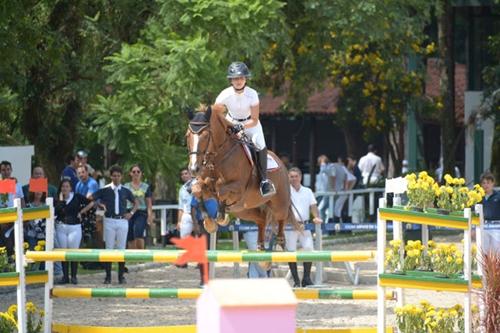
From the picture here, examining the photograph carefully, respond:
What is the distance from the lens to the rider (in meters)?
14.5

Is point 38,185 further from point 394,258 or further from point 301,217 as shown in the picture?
→ point 301,217

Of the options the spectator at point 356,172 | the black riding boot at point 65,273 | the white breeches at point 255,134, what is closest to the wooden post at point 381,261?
the white breeches at point 255,134

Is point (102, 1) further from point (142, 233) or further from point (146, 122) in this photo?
point (142, 233)

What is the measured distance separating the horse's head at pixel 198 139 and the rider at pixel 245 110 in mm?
596

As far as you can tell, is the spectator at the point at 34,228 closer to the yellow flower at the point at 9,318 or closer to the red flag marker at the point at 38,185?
the red flag marker at the point at 38,185

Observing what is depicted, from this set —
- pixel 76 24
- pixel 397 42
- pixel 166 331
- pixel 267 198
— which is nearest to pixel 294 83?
pixel 397 42

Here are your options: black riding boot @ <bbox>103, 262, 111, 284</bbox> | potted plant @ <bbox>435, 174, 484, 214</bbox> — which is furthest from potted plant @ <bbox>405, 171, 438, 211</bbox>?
black riding boot @ <bbox>103, 262, 111, 284</bbox>

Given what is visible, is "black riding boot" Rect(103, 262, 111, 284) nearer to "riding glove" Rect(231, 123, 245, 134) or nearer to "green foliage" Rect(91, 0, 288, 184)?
"green foliage" Rect(91, 0, 288, 184)

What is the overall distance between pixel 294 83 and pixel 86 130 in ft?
17.7

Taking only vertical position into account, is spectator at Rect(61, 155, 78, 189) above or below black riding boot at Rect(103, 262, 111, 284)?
above

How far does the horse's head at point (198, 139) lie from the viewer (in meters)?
13.8

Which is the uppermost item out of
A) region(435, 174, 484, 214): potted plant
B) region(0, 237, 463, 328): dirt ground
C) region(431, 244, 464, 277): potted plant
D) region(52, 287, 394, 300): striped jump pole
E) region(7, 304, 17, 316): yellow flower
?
region(435, 174, 484, 214): potted plant

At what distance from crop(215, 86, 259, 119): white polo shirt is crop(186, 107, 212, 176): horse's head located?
25.5 inches

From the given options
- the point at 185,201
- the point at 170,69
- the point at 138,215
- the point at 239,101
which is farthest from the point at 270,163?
the point at 170,69
